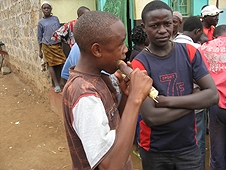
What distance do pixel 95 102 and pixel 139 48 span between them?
2548mm

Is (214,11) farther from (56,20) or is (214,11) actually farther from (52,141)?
(52,141)

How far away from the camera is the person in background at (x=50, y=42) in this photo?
4.91 m

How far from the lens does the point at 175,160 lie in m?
1.83

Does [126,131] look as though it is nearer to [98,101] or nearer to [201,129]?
[98,101]

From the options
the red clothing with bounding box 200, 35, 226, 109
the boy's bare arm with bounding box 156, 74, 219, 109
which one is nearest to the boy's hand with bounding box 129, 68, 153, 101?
the boy's bare arm with bounding box 156, 74, 219, 109

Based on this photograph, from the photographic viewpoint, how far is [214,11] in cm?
448

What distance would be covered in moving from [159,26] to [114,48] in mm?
799

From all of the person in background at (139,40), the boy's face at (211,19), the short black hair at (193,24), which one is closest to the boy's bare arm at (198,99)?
the short black hair at (193,24)

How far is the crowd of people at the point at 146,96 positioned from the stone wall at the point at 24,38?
9.85 ft

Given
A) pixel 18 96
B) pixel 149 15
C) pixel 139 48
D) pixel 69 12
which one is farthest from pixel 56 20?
pixel 149 15

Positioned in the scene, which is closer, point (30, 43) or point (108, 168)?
point (108, 168)

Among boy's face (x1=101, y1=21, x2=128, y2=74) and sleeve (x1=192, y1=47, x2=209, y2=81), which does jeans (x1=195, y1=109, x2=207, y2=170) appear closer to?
sleeve (x1=192, y1=47, x2=209, y2=81)

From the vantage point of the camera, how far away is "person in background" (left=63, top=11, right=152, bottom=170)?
3.50 ft

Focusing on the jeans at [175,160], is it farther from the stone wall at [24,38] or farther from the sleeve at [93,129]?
the stone wall at [24,38]
